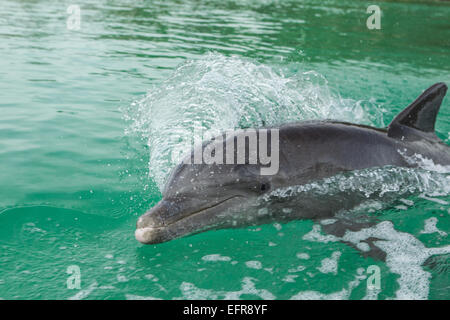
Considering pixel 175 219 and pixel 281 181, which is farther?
pixel 281 181

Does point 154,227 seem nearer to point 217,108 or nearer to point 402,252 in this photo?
point 402,252

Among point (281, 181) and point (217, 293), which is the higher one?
point (281, 181)

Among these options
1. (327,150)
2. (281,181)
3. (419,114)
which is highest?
(419,114)

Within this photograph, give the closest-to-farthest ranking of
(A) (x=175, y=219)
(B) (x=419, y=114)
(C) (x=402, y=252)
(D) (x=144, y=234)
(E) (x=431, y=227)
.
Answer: (D) (x=144, y=234), (A) (x=175, y=219), (C) (x=402, y=252), (E) (x=431, y=227), (B) (x=419, y=114)

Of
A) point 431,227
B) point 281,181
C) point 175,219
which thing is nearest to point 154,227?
point 175,219

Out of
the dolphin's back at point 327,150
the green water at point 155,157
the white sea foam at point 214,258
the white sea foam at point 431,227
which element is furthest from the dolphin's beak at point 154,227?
the white sea foam at point 431,227

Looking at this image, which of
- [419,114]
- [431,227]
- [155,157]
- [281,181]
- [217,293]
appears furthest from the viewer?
[155,157]

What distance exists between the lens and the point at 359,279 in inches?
185

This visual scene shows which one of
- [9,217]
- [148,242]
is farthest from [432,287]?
[9,217]

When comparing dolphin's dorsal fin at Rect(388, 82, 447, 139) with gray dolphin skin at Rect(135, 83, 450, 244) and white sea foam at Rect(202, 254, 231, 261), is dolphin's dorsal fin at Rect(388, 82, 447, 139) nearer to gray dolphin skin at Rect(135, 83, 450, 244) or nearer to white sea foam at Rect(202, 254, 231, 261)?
gray dolphin skin at Rect(135, 83, 450, 244)

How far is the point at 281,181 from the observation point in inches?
212

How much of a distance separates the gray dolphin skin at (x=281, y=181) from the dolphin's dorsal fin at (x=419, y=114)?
3 centimetres

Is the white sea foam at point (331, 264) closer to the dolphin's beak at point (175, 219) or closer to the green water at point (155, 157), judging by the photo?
the green water at point (155, 157)

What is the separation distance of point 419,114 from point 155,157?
395 cm
